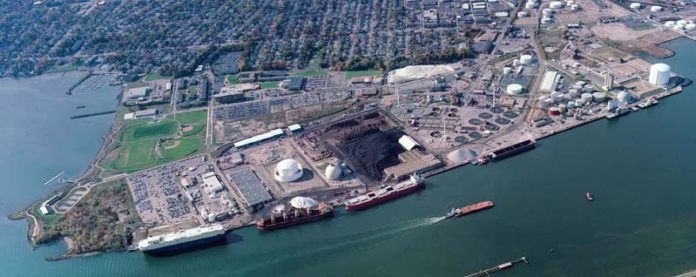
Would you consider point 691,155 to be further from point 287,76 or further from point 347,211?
point 287,76

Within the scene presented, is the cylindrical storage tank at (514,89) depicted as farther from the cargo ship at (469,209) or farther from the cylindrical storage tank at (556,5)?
the cylindrical storage tank at (556,5)

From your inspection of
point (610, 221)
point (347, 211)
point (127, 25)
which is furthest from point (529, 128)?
point (127, 25)

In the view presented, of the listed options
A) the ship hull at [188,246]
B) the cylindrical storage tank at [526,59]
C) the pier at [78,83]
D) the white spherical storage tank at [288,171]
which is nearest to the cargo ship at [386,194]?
the white spherical storage tank at [288,171]

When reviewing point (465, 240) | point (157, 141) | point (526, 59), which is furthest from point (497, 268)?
point (157, 141)

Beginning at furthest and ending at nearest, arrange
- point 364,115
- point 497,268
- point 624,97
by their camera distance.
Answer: point 364,115 < point 624,97 < point 497,268

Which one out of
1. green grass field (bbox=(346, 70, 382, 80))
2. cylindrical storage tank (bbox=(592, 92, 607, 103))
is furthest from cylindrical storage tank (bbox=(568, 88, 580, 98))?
green grass field (bbox=(346, 70, 382, 80))

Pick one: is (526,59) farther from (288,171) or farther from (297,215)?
(297,215)
